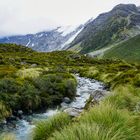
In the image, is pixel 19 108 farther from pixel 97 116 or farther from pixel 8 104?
pixel 97 116

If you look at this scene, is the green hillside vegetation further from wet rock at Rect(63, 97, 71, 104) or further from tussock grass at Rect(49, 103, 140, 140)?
wet rock at Rect(63, 97, 71, 104)

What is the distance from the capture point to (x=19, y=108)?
3925 centimetres

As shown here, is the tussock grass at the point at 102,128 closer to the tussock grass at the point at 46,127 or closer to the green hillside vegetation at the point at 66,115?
the green hillside vegetation at the point at 66,115

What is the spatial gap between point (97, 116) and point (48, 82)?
38.9 metres

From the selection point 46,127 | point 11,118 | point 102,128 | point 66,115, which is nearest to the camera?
point 102,128

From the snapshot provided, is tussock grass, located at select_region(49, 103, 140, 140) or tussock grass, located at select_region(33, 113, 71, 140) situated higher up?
tussock grass, located at select_region(49, 103, 140, 140)

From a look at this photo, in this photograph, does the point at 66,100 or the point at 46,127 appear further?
the point at 66,100

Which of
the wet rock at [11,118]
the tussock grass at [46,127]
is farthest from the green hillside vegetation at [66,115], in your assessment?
the wet rock at [11,118]

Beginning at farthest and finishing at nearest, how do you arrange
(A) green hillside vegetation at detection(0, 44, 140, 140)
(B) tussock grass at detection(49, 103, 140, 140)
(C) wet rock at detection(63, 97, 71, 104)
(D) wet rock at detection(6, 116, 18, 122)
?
1. (C) wet rock at detection(63, 97, 71, 104)
2. (D) wet rock at detection(6, 116, 18, 122)
3. (A) green hillside vegetation at detection(0, 44, 140, 140)
4. (B) tussock grass at detection(49, 103, 140, 140)

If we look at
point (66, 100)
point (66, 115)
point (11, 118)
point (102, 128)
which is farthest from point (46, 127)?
point (66, 100)

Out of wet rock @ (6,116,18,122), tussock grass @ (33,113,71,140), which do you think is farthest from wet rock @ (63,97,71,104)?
tussock grass @ (33,113,71,140)

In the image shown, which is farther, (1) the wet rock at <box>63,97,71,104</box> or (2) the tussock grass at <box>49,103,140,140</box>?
(1) the wet rock at <box>63,97,71,104</box>

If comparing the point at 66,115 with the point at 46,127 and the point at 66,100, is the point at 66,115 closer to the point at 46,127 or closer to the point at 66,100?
the point at 46,127

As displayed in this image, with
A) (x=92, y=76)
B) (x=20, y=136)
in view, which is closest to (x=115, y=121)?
(x=20, y=136)
